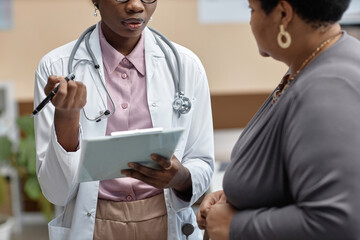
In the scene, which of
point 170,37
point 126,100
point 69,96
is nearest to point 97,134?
point 126,100

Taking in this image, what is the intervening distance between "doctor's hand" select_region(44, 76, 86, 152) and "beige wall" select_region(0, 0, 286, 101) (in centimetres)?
286

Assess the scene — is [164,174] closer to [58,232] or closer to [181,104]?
[181,104]

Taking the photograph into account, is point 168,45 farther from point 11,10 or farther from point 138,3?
point 11,10

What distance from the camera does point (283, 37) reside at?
0.94 metres

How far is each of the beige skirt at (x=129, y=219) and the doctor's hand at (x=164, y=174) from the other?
0.28ft

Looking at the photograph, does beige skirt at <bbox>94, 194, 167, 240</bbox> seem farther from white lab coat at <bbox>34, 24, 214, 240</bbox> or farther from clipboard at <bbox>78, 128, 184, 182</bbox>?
clipboard at <bbox>78, 128, 184, 182</bbox>

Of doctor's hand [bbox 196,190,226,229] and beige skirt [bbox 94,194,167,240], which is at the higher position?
doctor's hand [bbox 196,190,226,229]

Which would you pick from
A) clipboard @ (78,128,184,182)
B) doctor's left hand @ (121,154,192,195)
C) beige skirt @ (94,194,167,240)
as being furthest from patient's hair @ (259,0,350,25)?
beige skirt @ (94,194,167,240)

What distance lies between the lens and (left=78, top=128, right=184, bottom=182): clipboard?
1038mm

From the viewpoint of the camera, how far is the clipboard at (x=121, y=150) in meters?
1.04

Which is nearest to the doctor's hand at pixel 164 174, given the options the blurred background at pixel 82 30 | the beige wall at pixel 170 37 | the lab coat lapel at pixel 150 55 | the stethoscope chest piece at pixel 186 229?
the stethoscope chest piece at pixel 186 229

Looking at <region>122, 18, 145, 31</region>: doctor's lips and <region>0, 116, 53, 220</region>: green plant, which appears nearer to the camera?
<region>122, 18, 145, 31</region>: doctor's lips

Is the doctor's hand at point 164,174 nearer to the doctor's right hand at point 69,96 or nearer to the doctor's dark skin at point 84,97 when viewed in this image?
the doctor's dark skin at point 84,97

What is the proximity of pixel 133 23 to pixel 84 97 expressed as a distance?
30 cm
